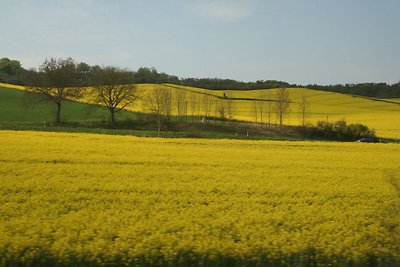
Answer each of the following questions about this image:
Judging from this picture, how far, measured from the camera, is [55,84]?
53156 mm

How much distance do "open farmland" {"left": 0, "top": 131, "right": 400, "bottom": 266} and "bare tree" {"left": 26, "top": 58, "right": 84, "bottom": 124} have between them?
122 ft

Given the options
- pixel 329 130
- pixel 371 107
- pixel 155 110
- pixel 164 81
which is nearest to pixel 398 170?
pixel 329 130

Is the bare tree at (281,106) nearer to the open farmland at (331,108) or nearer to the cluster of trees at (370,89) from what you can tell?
the open farmland at (331,108)

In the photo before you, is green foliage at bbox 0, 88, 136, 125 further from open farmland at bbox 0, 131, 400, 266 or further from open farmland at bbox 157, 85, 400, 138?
open farmland at bbox 0, 131, 400, 266

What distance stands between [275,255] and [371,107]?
8013 centimetres

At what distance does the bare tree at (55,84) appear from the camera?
52.9 meters

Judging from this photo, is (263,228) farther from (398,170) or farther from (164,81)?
(164,81)

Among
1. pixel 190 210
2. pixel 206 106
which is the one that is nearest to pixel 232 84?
pixel 206 106

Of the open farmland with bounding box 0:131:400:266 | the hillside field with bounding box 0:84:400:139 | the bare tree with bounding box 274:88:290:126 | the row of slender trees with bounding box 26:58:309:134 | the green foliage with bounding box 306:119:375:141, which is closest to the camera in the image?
the open farmland with bounding box 0:131:400:266

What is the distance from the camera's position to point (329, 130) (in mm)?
49250

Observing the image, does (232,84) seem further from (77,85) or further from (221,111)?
(77,85)

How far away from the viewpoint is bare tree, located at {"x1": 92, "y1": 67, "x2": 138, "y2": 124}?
183ft

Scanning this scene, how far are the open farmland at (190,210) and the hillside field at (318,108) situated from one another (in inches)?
1520

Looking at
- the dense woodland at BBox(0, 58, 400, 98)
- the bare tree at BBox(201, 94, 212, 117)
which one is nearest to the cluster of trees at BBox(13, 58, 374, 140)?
the bare tree at BBox(201, 94, 212, 117)
